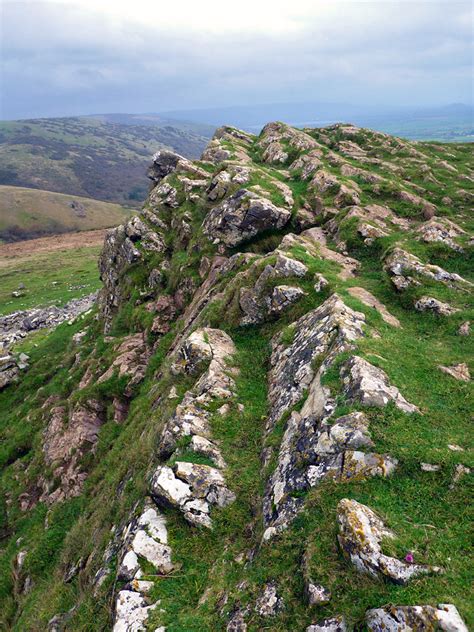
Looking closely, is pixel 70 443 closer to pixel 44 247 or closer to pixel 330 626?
pixel 330 626

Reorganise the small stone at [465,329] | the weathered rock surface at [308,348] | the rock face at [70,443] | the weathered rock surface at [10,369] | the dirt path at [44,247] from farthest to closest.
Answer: the dirt path at [44,247] < the weathered rock surface at [10,369] < the rock face at [70,443] < the small stone at [465,329] < the weathered rock surface at [308,348]

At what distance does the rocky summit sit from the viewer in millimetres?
11078

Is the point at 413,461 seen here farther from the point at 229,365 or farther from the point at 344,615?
the point at 229,365

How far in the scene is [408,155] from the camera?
180 ft

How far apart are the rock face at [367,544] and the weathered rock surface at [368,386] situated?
4470 millimetres

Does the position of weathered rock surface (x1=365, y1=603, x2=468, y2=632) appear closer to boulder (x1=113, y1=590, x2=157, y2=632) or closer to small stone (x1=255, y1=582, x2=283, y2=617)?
small stone (x1=255, y1=582, x2=283, y2=617)

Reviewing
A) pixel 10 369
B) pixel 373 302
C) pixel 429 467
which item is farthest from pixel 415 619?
pixel 10 369

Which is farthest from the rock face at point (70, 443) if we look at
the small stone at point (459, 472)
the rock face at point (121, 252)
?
the small stone at point (459, 472)

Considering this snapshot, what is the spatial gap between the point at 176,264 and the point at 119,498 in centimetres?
2643

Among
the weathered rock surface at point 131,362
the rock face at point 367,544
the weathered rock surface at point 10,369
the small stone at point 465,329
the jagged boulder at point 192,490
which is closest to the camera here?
the rock face at point 367,544

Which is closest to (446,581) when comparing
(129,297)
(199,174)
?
(129,297)

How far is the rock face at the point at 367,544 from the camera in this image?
990cm

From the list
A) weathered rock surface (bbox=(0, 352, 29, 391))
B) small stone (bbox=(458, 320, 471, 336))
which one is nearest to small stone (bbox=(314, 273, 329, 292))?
small stone (bbox=(458, 320, 471, 336))

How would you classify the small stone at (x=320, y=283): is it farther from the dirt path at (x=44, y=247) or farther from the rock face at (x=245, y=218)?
the dirt path at (x=44, y=247)
